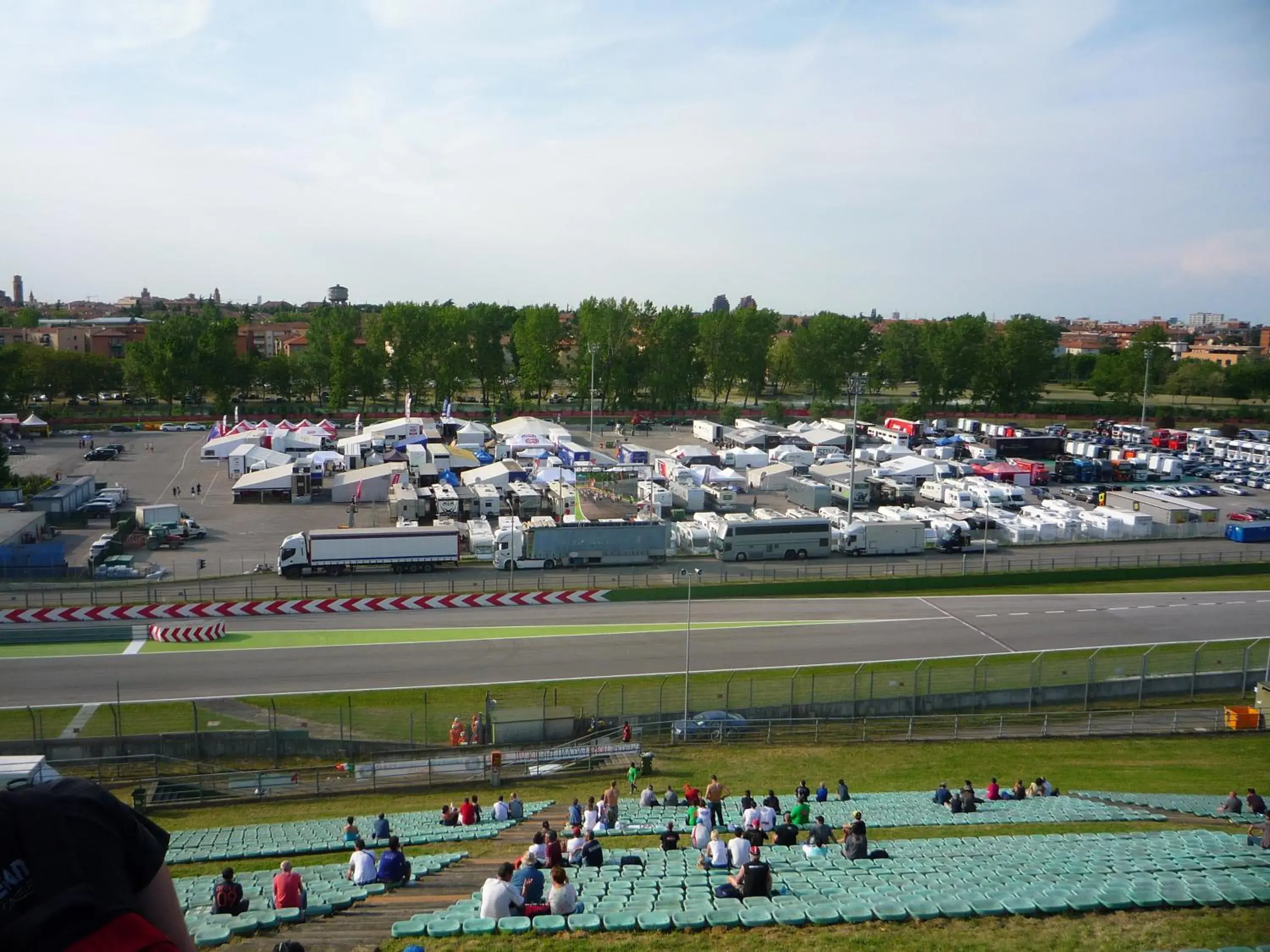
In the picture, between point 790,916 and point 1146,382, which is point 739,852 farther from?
point 1146,382

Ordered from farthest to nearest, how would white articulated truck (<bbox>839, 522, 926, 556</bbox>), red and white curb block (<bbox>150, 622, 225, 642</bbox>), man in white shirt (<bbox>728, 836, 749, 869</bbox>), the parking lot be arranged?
white articulated truck (<bbox>839, 522, 926, 556</bbox>) < the parking lot < red and white curb block (<bbox>150, 622, 225, 642</bbox>) < man in white shirt (<bbox>728, 836, 749, 869</bbox>)

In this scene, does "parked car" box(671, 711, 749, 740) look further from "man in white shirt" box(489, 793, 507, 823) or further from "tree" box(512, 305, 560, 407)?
"tree" box(512, 305, 560, 407)

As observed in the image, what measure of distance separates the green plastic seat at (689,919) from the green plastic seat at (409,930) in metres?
2.72

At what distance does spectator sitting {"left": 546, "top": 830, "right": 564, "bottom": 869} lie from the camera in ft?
44.5

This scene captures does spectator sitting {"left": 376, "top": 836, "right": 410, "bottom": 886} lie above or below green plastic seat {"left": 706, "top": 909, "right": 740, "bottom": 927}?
below

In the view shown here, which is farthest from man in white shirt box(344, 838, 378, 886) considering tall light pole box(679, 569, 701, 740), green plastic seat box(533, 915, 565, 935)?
tall light pole box(679, 569, 701, 740)

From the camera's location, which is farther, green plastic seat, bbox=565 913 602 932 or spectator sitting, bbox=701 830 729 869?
spectator sitting, bbox=701 830 729 869

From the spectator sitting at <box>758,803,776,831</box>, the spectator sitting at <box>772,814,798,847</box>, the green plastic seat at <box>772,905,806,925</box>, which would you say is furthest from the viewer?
the spectator sitting at <box>758,803,776,831</box>

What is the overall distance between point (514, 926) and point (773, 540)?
3438cm

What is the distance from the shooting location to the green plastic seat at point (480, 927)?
10461 millimetres

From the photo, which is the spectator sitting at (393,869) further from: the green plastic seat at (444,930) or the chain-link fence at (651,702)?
the chain-link fence at (651,702)

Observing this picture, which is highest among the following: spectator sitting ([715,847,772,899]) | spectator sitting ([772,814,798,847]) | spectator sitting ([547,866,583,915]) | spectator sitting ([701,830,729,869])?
spectator sitting ([547,866,583,915])

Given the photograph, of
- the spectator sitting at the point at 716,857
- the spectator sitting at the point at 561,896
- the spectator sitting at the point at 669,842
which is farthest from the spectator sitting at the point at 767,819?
the spectator sitting at the point at 561,896

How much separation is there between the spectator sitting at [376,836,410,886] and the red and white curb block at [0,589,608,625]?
22045 millimetres
